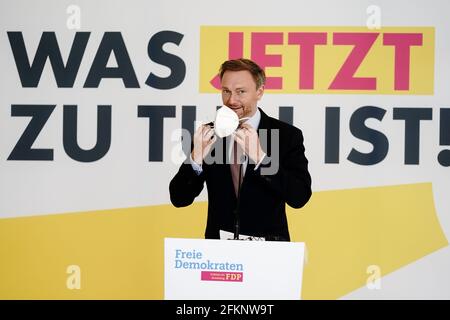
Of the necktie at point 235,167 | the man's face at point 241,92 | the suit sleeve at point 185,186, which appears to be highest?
the man's face at point 241,92

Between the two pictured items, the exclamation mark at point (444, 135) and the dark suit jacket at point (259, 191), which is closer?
the dark suit jacket at point (259, 191)

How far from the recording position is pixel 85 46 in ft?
9.93

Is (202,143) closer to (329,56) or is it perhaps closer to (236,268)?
(329,56)

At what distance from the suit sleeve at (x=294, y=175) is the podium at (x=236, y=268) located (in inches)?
44.1

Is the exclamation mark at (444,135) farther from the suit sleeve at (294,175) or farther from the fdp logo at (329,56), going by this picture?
the suit sleeve at (294,175)

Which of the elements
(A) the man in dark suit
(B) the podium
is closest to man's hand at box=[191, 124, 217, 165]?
(A) the man in dark suit

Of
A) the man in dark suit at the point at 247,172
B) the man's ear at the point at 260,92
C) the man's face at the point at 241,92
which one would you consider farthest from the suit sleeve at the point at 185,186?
the man's ear at the point at 260,92

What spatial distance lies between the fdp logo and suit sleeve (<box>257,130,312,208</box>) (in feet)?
1.04

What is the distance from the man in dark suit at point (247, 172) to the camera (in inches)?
105

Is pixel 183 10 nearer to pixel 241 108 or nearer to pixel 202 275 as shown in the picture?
pixel 241 108

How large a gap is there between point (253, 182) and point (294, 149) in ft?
1.09

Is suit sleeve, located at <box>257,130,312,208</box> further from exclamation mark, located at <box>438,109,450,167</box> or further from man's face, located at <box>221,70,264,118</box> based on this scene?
exclamation mark, located at <box>438,109,450,167</box>

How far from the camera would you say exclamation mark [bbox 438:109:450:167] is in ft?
9.62
